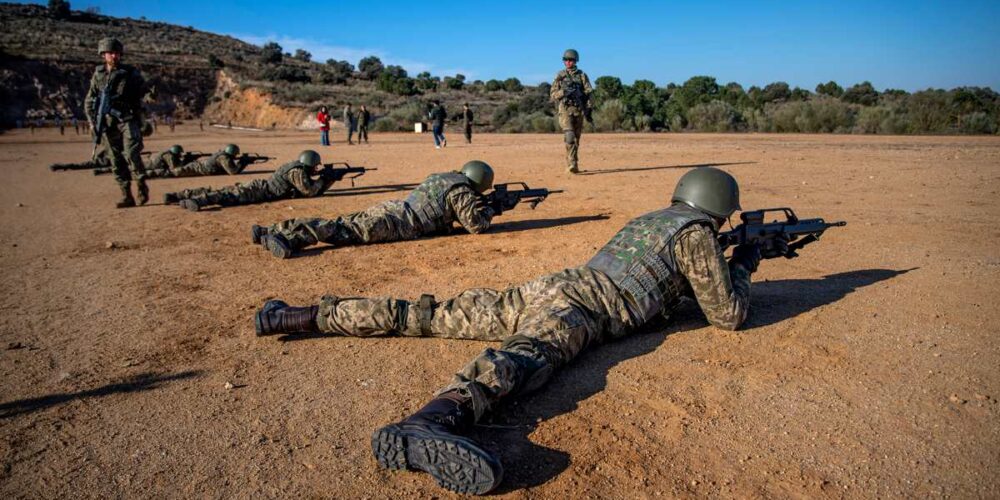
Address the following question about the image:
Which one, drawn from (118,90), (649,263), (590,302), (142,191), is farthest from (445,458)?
(142,191)

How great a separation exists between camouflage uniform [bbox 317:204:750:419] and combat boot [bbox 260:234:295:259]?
2904 mm

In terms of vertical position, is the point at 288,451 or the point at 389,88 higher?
the point at 389,88

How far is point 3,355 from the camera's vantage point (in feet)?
14.5

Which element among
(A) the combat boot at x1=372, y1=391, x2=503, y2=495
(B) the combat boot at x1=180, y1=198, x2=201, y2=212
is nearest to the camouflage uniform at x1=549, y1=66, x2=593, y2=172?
(B) the combat boot at x1=180, y1=198, x2=201, y2=212

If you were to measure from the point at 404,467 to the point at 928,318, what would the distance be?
4.29 m

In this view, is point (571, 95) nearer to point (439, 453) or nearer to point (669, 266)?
point (669, 266)

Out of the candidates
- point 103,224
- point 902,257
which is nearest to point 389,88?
point 103,224

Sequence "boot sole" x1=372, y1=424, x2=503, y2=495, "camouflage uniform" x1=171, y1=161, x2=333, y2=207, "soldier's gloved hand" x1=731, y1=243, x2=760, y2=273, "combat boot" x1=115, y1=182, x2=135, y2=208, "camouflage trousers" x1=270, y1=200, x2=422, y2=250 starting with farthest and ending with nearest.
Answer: "combat boot" x1=115, y1=182, x2=135, y2=208, "camouflage uniform" x1=171, y1=161, x2=333, y2=207, "camouflage trousers" x1=270, y1=200, x2=422, y2=250, "soldier's gloved hand" x1=731, y1=243, x2=760, y2=273, "boot sole" x1=372, y1=424, x2=503, y2=495

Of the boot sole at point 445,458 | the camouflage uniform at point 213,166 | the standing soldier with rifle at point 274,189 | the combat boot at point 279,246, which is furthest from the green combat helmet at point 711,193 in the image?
the camouflage uniform at point 213,166

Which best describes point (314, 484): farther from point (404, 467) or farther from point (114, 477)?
point (114, 477)

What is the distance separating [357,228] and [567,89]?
7.19m

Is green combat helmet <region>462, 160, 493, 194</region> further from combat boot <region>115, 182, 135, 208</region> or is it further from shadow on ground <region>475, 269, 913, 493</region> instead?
combat boot <region>115, 182, 135, 208</region>

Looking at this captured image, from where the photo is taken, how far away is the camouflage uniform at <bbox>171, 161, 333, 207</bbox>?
10555 mm

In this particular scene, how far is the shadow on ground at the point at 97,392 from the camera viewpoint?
3643 millimetres
